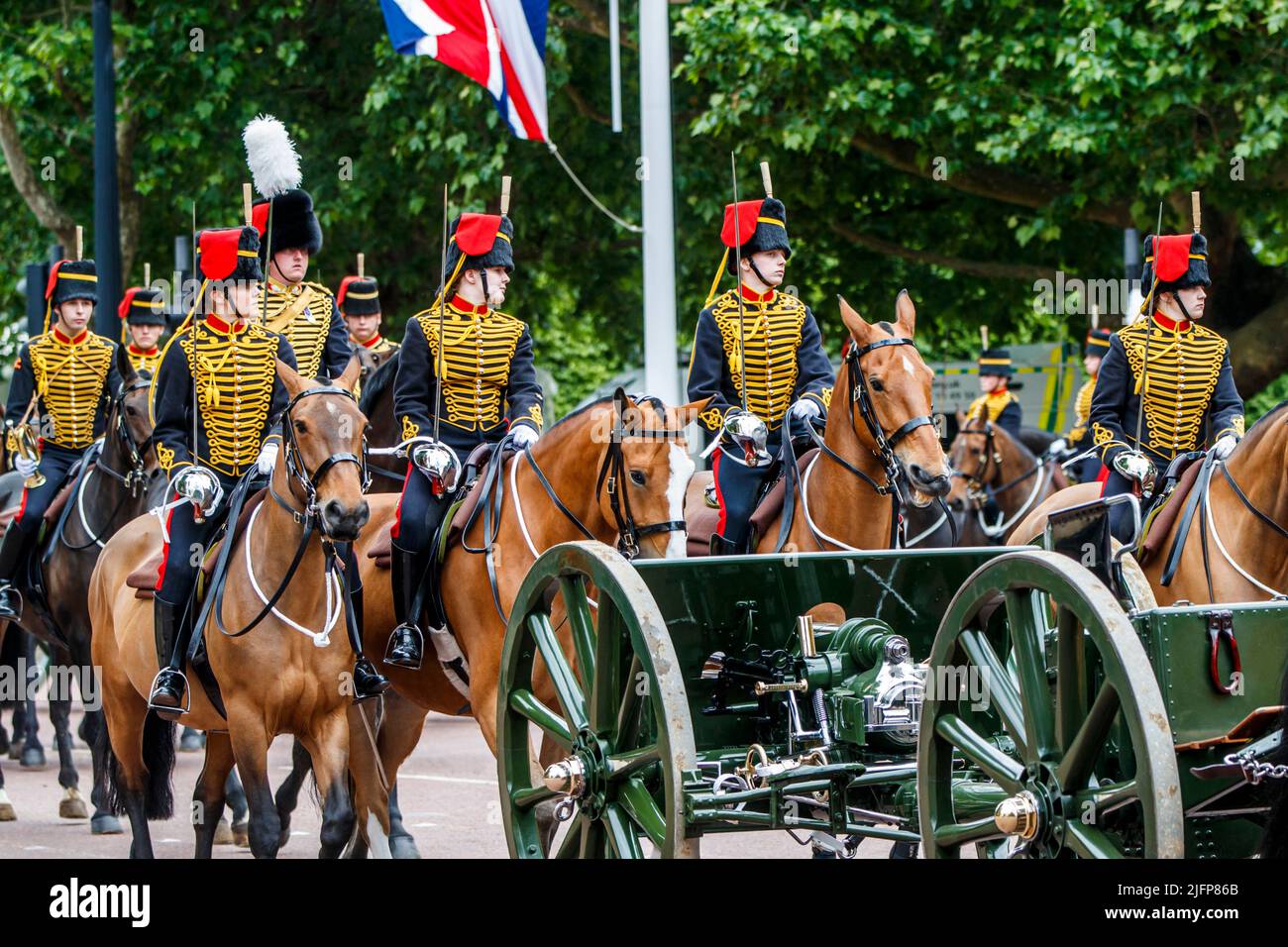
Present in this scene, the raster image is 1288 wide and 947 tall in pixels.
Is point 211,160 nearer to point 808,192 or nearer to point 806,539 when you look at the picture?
point 808,192

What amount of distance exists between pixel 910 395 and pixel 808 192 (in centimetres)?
1018

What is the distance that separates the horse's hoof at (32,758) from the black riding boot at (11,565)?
1.61 meters

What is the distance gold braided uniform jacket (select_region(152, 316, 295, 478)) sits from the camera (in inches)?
328

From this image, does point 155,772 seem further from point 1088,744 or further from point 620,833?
point 1088,744

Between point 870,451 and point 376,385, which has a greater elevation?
point 376,385

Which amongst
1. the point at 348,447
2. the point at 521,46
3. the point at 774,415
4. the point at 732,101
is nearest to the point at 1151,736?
the point at 348,447

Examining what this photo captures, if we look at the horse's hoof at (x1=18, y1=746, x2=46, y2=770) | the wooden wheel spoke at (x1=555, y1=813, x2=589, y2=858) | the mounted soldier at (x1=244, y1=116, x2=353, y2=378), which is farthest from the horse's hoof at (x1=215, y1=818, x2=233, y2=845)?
→ the wooden wheel spoke at (x1=555, y1=813, x2=589, y2=858)

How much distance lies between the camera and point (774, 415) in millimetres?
9523

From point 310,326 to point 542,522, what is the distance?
2.16 m

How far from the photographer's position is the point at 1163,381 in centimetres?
953

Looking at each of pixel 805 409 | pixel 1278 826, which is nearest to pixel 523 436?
pixel 805 409

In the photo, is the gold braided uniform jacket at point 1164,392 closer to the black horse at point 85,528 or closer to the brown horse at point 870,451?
the brown horse at point 870,451

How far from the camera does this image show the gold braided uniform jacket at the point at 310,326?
931 cm

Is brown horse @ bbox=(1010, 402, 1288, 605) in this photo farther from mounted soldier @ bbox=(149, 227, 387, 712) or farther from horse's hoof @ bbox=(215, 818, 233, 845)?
horse's hoof @ bbox=(215, 818, 233, 845)
